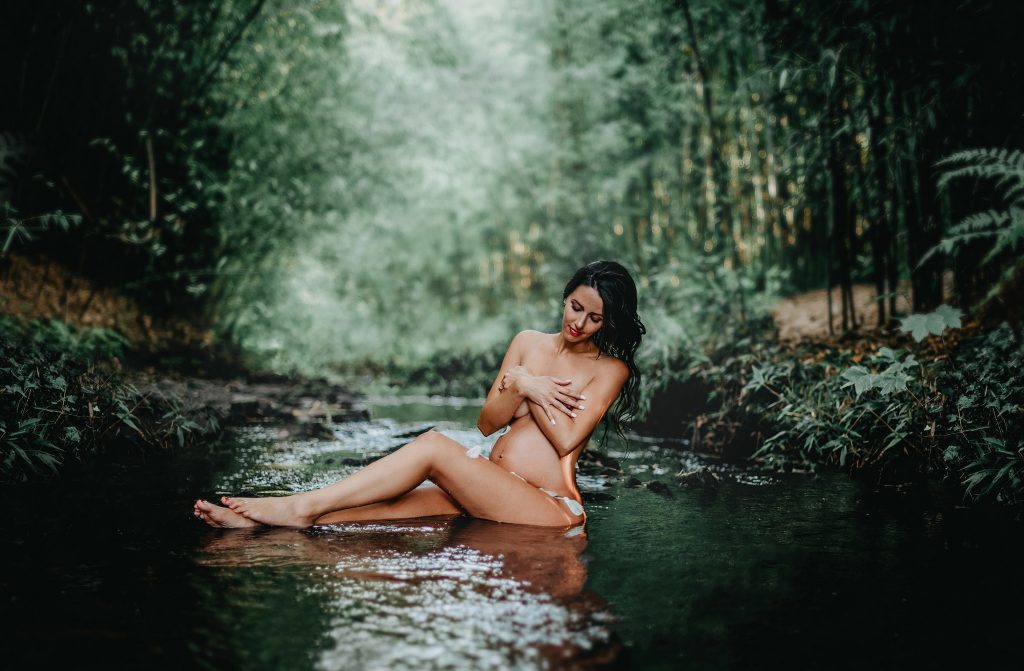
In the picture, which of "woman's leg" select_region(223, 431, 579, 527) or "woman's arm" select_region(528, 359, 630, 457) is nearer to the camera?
"woman's leg" select_region(223, 431, 579, 527)

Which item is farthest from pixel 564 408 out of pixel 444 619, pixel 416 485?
pixel 444 619

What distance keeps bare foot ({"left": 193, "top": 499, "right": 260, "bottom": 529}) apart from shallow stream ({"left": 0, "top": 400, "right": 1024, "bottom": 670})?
0.17 ft

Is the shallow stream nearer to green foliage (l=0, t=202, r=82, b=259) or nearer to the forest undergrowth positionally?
the forest undergrowth

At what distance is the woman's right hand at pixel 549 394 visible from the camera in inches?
115

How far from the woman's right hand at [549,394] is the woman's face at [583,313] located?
215 millimetres

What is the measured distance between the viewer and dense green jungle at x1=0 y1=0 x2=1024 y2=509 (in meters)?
4.14

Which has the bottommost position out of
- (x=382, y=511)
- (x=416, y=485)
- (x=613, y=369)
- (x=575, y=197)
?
(x=382, y=511)

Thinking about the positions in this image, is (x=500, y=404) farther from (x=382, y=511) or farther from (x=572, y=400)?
(x=382, y=511)

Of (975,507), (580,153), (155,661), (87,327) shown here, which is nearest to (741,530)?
(975,507)

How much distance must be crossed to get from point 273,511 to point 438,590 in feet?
3.22

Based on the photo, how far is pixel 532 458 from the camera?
3.06m

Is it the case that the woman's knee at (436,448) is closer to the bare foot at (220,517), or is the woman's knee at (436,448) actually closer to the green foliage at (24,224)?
the bare foot at (220,517)

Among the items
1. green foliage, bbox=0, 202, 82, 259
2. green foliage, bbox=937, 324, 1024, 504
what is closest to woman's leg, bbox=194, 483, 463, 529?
green foliage, bbox=937, 324, 1024, 504

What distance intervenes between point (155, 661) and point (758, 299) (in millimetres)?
5986
